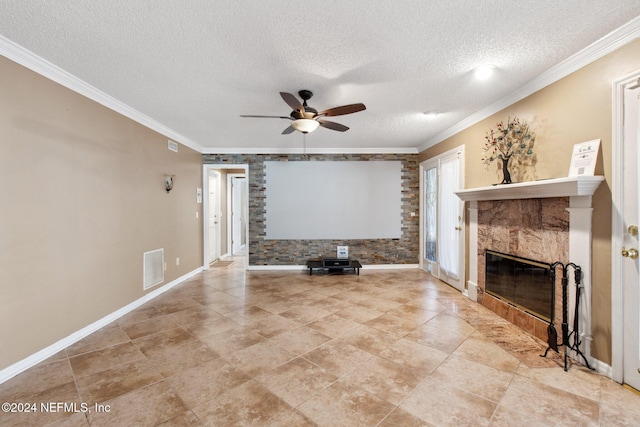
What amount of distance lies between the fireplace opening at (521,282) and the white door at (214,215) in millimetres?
5546

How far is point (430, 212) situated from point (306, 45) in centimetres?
404

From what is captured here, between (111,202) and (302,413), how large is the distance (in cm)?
308

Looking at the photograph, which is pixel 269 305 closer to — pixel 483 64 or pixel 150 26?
pixel 150 26

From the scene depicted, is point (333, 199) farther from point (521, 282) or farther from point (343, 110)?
point (521, 282)

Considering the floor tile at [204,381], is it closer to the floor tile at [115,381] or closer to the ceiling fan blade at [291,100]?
the floor tile at [115,381]

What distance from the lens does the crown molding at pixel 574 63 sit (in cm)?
186

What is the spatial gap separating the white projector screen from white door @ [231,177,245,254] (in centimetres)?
264

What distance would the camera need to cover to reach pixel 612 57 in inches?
78.2

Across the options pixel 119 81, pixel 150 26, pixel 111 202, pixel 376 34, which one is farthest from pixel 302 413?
pixel 119 81

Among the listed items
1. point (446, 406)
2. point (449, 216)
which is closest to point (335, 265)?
point (449, 216)

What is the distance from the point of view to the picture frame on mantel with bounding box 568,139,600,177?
6.77 feet

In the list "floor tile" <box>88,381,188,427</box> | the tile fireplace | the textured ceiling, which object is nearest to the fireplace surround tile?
the tile fireplace

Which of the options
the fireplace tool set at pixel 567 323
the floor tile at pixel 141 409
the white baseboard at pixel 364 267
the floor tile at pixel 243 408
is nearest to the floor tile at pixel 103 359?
the floor tile at pixel 141 409

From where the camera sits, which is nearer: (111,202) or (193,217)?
(111,202)
